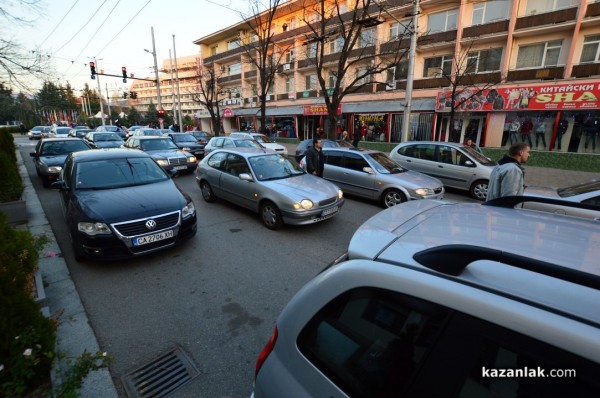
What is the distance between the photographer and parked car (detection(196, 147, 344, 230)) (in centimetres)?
577

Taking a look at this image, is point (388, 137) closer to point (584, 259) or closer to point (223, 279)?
point (223, 279)

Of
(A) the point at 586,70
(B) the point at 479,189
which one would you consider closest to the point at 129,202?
(B) the point at 479,189

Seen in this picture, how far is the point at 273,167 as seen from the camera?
683 cm

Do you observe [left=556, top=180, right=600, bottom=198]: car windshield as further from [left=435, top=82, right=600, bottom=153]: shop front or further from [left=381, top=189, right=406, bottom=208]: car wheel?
[left=435, top=82, right=600, bottom=153]: shop front

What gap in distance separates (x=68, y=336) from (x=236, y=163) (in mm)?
4700

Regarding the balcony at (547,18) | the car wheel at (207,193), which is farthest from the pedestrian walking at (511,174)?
the balcony at (547,18)

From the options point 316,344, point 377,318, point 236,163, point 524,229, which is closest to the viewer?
point 377,318

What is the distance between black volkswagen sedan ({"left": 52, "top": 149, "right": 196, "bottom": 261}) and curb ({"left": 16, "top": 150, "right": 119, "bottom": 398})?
41cm

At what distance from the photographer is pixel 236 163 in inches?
276

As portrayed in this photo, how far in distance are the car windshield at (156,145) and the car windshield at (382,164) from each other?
866cm

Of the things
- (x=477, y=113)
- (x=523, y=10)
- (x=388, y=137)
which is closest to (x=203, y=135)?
(x=388, y=137)

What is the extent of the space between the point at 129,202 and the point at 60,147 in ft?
29.1

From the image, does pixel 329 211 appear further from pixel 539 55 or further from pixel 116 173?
pixel 539 55

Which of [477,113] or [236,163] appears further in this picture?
[477,113]
